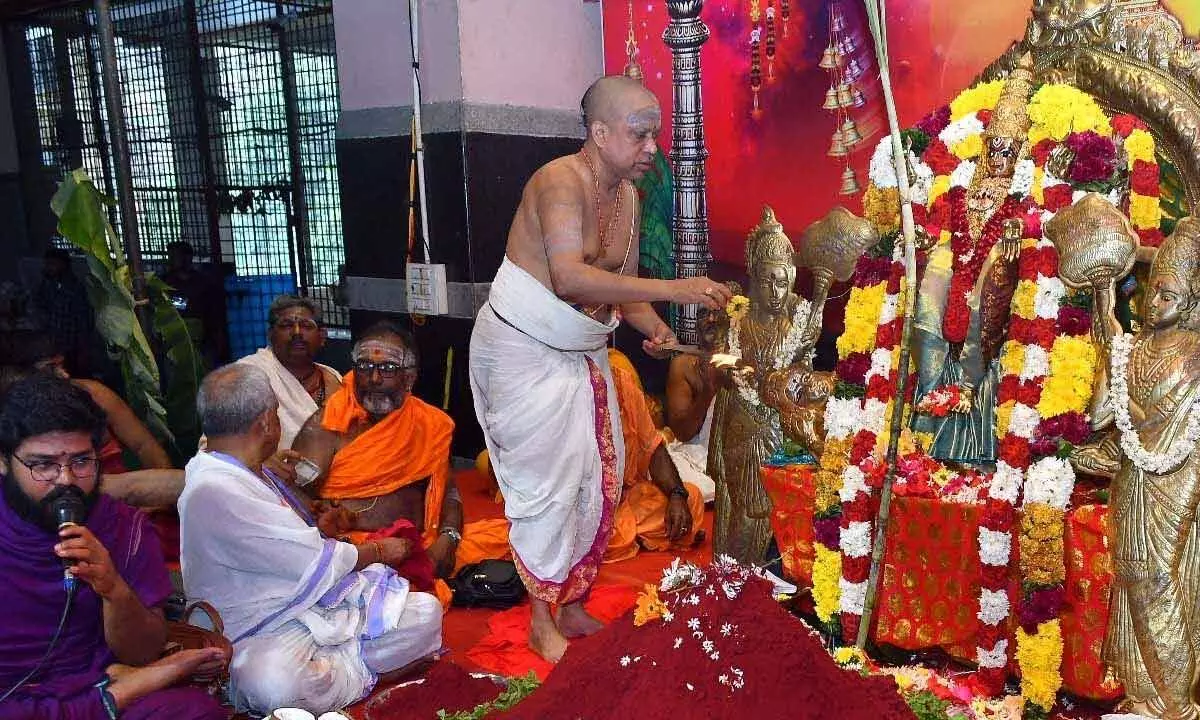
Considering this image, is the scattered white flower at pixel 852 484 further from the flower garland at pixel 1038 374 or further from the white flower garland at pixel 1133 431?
the white flower garland at pixel 1133 431

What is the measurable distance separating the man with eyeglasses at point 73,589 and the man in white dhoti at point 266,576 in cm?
30

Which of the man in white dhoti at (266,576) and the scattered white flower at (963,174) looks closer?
the man in white dhoti at (266,576)

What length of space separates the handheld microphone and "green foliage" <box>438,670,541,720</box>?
49.3 inches

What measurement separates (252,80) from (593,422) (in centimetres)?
561

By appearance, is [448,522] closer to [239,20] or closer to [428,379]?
[428,379]

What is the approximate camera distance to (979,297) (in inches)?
152

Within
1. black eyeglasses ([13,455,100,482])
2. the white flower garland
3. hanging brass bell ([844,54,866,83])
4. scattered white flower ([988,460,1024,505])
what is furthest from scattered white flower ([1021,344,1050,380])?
black eyeglasses ([13,455,100,482])

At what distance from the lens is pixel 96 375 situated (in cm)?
873

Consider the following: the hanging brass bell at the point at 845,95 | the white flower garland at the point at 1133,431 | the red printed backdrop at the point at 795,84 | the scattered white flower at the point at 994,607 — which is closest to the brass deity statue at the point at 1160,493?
the white flower garland at the point at 1133,431

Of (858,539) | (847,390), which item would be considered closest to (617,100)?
(847,390)

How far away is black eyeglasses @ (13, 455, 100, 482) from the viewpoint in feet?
8.86

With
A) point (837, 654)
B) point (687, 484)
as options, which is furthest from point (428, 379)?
→ point (837, 654)

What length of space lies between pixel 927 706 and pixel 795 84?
396 centimetres

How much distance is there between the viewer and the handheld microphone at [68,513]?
2.67m
